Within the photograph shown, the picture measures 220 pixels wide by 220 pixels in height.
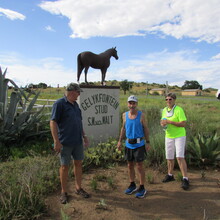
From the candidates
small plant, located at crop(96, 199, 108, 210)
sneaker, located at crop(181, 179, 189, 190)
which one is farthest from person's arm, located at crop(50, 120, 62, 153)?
sneaker, located at crop(181, 179, 189, 190)

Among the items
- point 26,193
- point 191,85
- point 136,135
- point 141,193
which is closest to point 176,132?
point 136,135

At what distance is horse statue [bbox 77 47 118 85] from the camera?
5873 millimetres

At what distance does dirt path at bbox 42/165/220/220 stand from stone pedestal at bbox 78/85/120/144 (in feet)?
7.49

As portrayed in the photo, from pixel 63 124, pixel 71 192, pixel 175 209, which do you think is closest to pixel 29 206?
pixel 71 192

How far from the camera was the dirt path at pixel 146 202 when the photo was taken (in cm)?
288

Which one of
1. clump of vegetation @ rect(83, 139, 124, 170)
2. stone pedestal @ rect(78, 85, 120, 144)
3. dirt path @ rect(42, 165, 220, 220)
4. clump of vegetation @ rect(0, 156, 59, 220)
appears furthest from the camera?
stone pedestal @ rect(78, 85, 120, 144)

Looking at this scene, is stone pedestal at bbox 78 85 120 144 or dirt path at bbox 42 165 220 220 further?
stone pedestal at bbox 78 85 120 144

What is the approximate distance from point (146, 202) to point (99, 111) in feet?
11.6

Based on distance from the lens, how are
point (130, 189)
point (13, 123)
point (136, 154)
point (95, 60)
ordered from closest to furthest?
point (136, 154) < point (130, 189) < point (13, 123) < point (95, 60)

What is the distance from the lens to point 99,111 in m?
6.40

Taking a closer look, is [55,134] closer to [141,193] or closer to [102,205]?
[102,205]

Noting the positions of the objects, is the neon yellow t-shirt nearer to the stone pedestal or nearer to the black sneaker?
the black sneaker

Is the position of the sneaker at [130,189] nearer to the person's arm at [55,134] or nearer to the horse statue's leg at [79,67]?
the person's arm at [55,134]

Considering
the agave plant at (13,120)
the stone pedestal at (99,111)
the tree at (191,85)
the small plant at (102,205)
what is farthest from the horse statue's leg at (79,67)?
the tree at (191,85)
